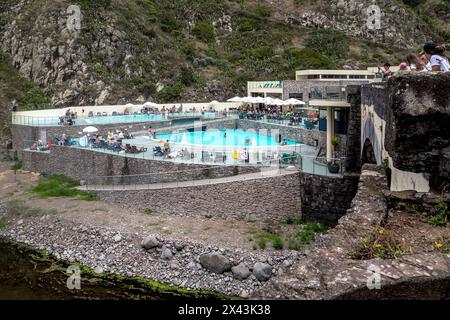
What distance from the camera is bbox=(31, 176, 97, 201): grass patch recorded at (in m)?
24.9

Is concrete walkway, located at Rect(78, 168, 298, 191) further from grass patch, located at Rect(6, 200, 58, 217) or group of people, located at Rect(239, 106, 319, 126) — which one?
group of people, located at Rect(239, 106, 319, 126)

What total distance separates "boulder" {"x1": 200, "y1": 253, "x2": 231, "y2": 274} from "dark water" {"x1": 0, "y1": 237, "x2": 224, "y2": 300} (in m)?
1.19

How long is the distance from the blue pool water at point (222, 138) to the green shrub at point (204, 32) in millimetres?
32460

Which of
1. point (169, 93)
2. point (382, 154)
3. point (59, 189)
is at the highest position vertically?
point (169, 93)

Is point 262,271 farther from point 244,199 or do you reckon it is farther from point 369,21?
point 369,21

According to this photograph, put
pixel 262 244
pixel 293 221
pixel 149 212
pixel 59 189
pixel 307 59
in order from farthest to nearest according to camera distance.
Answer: pixel 307 59 → pixel 59 189 → pixel 149 212 → pixel 293 221 → pixel 262 244

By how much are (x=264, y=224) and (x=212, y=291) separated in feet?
17.9

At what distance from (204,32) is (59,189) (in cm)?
4528

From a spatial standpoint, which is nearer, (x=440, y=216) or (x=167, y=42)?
(x=440, y=216)

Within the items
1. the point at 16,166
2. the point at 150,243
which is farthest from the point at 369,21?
the point at 150,243

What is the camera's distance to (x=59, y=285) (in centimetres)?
1577

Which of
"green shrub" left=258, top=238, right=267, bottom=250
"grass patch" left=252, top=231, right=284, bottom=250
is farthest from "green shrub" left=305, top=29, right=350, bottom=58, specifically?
"green shrub" left=258, top=238, right=267, bottom=250

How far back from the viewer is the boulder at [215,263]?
53.2ft
